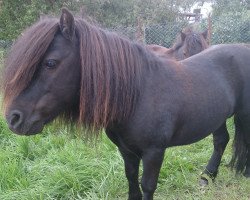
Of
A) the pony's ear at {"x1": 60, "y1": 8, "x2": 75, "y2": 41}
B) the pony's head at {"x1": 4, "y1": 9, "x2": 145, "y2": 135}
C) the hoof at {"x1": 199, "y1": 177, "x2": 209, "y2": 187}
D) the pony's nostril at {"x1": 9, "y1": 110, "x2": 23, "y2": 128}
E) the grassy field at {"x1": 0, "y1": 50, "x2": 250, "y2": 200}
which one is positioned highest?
the pony's ear at {"x1": 60, "y1": 8, "x2": 75, "y2": 41}

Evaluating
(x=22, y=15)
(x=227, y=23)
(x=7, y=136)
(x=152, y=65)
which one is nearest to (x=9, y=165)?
(x=7, y=136)

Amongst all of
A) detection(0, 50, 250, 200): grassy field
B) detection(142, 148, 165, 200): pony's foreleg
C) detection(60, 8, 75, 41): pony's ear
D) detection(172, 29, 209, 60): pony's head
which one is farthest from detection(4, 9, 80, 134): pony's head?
detection(172, 29, 209, 60): pony's head

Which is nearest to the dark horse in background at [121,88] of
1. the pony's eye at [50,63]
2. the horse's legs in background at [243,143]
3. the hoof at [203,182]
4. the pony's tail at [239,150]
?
the pony's eye at [50,63]

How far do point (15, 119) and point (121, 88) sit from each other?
28.0 inches

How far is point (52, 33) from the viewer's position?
7.23 feet

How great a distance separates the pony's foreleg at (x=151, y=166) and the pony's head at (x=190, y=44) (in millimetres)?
3423

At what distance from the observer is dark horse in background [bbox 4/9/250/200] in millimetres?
2170

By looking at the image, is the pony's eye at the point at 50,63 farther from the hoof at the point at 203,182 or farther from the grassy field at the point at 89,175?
the hoof at the point at 203,182

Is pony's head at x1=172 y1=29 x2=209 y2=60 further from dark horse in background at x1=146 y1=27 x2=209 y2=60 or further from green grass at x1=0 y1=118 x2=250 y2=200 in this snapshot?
green grass at x1=0 y1=118 x2=250 y2=200

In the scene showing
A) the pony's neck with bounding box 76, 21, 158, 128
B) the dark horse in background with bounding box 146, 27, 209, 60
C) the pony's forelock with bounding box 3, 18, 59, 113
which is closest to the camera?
the pony's forelock with bounding box 3, 18, 59, 113

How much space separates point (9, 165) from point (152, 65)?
2.11 m

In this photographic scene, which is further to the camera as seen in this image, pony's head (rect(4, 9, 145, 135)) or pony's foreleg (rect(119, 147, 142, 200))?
pony's foreleg (rect(119, 147, 142, 200))

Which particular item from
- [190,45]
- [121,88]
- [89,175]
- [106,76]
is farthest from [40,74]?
[190,45]

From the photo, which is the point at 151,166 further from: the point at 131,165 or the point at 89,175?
the point at 89,175
